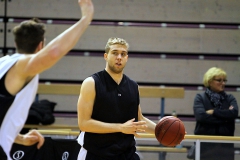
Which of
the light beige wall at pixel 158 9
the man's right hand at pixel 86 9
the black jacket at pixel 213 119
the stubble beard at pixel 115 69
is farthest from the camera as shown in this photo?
the light beige wall at pixel 158 9

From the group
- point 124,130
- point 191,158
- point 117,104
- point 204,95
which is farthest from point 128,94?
point 204,95

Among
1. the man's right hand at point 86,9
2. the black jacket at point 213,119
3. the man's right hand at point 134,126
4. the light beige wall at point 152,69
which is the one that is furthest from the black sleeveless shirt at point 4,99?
the light beige wall at point 152,69

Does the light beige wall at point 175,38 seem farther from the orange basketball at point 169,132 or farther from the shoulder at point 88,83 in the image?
the shoulder at point 88,83

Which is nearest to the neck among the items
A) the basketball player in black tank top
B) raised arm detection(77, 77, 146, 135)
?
the basketball player in black tank top

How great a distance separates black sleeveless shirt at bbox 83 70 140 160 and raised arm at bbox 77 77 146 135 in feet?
0.24

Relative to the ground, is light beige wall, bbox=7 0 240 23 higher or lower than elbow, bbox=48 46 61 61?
higher

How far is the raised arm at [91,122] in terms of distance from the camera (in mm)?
3857

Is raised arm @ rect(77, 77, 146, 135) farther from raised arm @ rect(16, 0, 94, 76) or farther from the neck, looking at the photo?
raised arm @ rect(16, 0, 94, 76)

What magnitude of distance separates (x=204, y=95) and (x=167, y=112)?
198 centimetres

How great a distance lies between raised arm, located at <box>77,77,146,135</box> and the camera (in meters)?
3.86

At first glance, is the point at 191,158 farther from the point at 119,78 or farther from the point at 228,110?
the point at 119,78

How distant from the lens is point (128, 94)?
435 centimetres

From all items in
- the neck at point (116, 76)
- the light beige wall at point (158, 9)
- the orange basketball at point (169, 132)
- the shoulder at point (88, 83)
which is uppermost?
the light beige wall at point (158, 9)

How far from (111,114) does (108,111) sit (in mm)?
38
